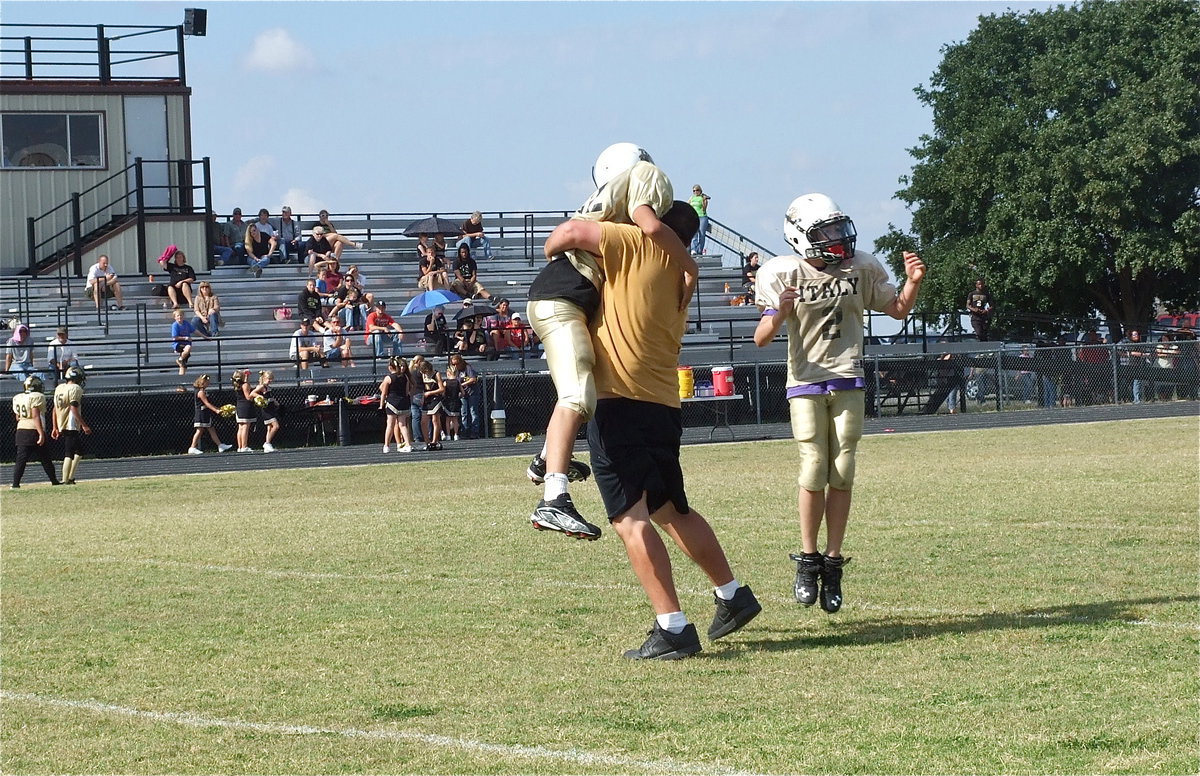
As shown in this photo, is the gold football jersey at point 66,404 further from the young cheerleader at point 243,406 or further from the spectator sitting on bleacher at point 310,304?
the spectator sitting on bleacher at point 310,304

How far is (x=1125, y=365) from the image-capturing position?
3466 centimetres

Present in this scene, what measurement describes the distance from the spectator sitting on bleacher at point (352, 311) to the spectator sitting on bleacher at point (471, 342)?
2.43m

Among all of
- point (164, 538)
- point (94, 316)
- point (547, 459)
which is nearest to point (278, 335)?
point (94, 316)

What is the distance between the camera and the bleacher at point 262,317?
3272cm

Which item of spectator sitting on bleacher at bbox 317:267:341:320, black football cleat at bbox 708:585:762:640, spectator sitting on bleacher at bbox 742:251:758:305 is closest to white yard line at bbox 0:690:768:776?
black football cleat at bbox 708:585:762:640

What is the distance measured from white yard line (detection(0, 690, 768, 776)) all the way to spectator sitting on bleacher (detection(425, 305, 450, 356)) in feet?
92.3

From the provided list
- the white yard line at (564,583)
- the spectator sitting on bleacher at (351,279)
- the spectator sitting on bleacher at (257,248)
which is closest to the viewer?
the white yard line at (564,583)

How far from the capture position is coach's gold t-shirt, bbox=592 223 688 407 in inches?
255

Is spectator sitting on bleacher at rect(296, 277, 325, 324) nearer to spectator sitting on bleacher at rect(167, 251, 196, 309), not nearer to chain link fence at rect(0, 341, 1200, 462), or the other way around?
spectator sitting on bleacher at rect(167, 251, 196, 309)

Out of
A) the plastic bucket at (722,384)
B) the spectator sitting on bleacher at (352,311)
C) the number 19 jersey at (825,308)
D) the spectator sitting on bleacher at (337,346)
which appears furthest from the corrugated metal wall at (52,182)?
the number 19 jersey at (825,308)

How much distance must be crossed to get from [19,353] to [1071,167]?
29710 millimetres

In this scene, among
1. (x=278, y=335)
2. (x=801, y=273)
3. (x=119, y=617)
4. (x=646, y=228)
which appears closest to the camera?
(x=646, y=228)

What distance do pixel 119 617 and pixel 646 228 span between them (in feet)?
12.2

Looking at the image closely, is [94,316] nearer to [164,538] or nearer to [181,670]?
[164,538]
